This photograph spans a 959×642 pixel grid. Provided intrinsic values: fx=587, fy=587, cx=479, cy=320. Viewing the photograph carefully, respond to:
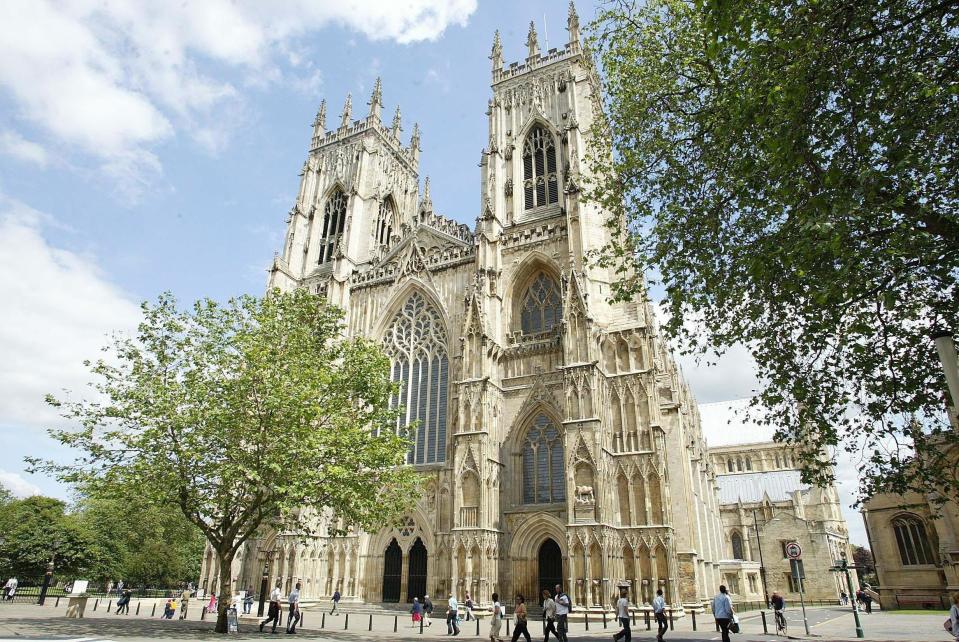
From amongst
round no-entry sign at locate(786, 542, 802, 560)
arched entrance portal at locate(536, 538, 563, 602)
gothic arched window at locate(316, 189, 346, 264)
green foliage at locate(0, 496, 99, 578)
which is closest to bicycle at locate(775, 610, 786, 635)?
round no-entry sign at locate(786, 542, 802, 560)

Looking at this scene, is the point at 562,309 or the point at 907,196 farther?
the point at 562,309

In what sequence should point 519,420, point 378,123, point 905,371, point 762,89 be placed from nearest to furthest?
point 762,89 < point 905,371 < point 519,420 < point 378,123

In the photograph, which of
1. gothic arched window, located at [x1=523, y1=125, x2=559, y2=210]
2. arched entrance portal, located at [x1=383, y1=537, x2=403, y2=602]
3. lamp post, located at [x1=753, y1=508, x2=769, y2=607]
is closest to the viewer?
arched entrance portal, located at [x1=383, y1=537, x2=403, y2=602]

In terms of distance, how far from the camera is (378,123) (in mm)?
42438

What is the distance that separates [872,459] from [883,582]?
26.5 metres

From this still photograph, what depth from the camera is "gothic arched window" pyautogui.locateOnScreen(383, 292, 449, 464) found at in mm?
28672

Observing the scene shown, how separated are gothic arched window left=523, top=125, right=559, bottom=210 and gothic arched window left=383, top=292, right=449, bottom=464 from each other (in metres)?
8.70

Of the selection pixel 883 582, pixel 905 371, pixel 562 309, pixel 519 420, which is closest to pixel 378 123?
pixel 562 309

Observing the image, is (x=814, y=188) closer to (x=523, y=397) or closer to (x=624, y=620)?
(x=624, y=620)

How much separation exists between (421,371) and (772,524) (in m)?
32.8

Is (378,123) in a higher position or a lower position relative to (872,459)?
higher

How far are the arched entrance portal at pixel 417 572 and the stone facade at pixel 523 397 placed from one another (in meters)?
0.06

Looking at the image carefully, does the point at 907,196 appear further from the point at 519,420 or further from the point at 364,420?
the point at 519,420

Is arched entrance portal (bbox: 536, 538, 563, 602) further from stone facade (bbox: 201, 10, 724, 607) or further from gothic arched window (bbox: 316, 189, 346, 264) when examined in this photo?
gothic arched window (bbox: 316, 189, 346, 264)
